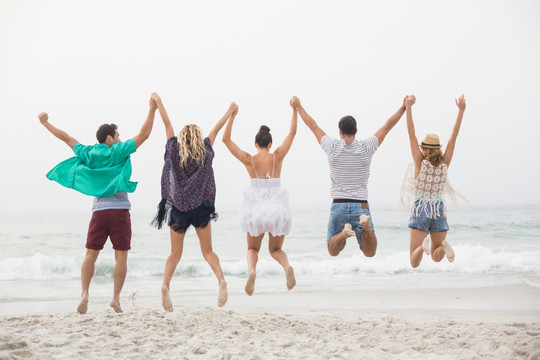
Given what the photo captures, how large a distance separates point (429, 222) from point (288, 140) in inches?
83.3

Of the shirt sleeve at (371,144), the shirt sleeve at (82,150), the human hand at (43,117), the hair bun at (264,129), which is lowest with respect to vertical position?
the shirt sleeve at (82,150)

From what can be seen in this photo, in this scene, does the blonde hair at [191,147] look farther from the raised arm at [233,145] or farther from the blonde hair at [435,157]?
the blonde hair at [435,157]

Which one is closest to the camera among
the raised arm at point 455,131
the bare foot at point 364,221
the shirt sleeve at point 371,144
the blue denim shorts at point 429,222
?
the bare foot at point 364,221

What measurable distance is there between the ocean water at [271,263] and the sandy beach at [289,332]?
7.54 ft

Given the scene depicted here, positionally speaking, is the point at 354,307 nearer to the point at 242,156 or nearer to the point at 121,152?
the point at 242,156

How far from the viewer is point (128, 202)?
6.13m

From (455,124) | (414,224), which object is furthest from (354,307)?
(455,124)

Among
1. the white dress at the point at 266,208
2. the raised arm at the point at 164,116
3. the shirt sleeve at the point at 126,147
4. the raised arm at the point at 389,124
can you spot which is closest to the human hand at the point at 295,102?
the white dress at the point at 266,208

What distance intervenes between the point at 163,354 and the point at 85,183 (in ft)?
7.05

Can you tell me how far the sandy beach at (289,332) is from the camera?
5660 mm

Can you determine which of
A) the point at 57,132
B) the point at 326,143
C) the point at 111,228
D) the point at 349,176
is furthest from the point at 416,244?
the point at 57,132

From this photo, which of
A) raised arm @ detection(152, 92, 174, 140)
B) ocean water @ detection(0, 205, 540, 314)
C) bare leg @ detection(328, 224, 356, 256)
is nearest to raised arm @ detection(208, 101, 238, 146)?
raised arm @ detection(152, 92, 174, 140)

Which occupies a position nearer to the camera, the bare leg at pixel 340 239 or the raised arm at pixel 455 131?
the bare leg at pixel 340 239

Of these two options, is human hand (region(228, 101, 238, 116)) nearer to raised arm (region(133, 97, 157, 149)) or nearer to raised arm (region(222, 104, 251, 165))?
raised arm (region(222, 104, 251, 165))
